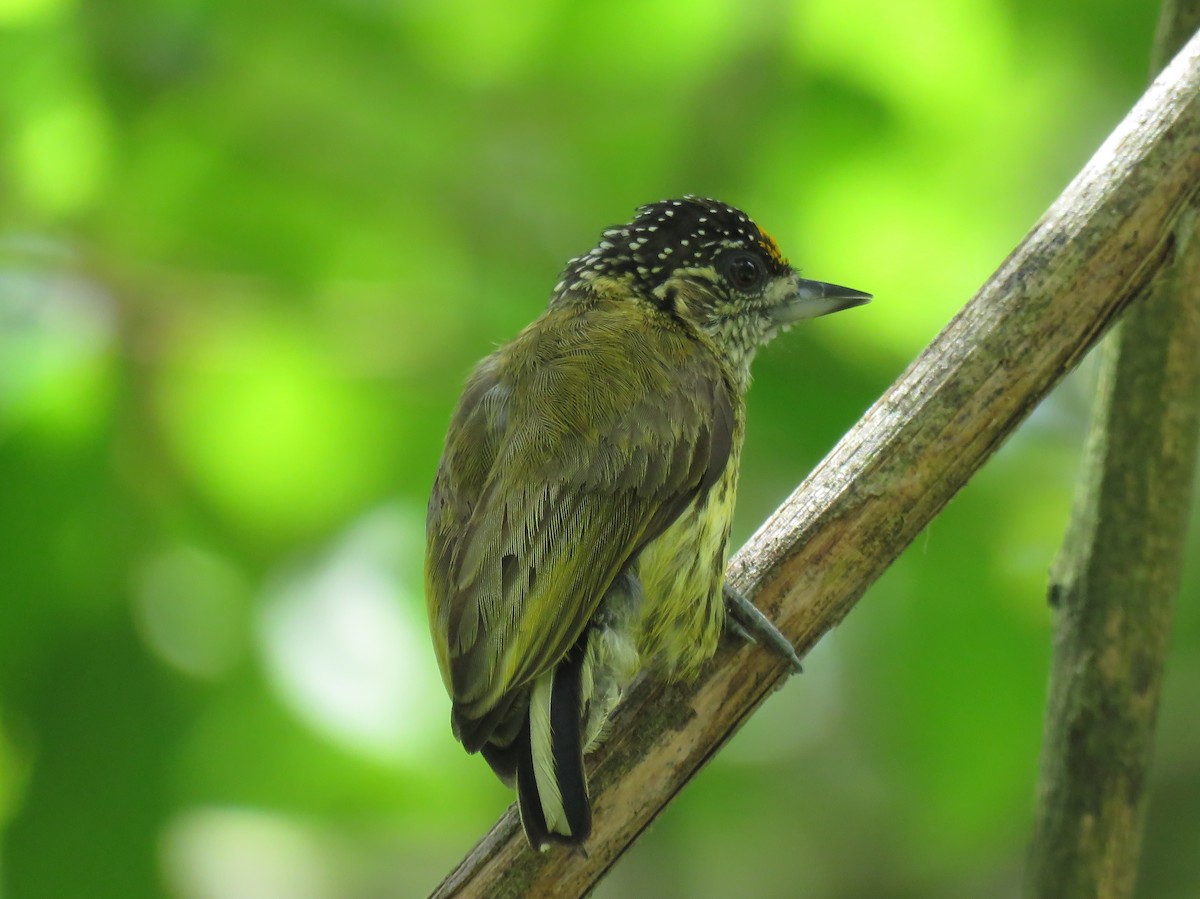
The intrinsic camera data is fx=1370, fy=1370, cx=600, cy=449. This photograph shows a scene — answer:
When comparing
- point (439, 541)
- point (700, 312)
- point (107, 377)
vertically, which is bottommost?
point (107, 377)

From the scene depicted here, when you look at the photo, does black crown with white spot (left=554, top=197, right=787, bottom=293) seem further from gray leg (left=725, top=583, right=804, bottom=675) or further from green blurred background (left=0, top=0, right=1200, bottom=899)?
gray leg (left=725, top=583, right=804, bottom=675)

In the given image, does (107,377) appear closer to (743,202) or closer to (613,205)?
(613,205)

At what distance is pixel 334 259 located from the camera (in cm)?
386

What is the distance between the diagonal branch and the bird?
11 cm

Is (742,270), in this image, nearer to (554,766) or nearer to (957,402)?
(957,402)

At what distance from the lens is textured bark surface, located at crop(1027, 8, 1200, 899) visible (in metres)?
2.83

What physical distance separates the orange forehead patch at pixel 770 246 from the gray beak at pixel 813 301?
81mm

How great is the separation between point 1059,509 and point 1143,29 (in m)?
1.33

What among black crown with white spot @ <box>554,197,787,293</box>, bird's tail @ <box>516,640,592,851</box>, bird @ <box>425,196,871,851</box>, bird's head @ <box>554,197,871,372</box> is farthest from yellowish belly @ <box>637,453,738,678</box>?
black crown with white spot @ <box>554,197,787,293</box>

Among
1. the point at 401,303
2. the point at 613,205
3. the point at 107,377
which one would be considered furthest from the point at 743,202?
the point at 107,377

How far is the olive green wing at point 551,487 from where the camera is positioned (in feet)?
8.55

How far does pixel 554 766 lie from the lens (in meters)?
2.43

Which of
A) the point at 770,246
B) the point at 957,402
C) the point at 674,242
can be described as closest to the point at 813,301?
the point at 770,246

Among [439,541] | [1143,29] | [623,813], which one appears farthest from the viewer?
[1143,29]
